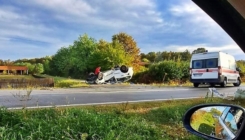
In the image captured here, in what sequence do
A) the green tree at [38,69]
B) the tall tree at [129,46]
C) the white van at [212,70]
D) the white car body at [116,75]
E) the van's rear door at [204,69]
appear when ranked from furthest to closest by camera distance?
the tall tree at [129,46]
the white car body at [116,75]
the green tree at [38,69]
the van's rear door at [204,69]
the white van at [212,70]

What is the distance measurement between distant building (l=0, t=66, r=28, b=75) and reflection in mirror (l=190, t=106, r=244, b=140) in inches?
316

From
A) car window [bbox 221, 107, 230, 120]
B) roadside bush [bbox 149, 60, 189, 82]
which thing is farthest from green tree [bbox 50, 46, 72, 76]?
car window [bbox 221, 107, 230, 120]

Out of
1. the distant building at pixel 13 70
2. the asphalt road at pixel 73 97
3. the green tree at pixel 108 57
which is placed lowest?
the asphalt road at pixel 73 97

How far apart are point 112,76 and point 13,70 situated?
182 inches

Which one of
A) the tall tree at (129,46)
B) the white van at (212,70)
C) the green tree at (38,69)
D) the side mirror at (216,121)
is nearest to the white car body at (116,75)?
the tall tree at (129,46)

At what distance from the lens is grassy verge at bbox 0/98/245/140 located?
2.37 metres

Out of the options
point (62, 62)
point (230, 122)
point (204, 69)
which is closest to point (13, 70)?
point (62, 62)

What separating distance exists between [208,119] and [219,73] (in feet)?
22.5

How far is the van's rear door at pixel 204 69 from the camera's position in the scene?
25.2 feet

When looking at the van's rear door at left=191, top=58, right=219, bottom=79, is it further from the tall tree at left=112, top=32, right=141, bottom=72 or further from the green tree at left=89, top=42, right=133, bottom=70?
the tall tree at left=112, top=32, right=141, bottom=72

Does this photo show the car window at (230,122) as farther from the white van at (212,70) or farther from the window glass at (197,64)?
the window glass at (197,64)

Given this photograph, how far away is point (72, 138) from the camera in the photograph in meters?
2.30

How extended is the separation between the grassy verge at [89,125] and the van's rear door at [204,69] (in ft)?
14.9

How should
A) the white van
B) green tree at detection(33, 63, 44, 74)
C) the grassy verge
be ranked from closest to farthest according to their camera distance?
the grassy verge
the white van
green tree at detection(33, 63, 44, 74)
